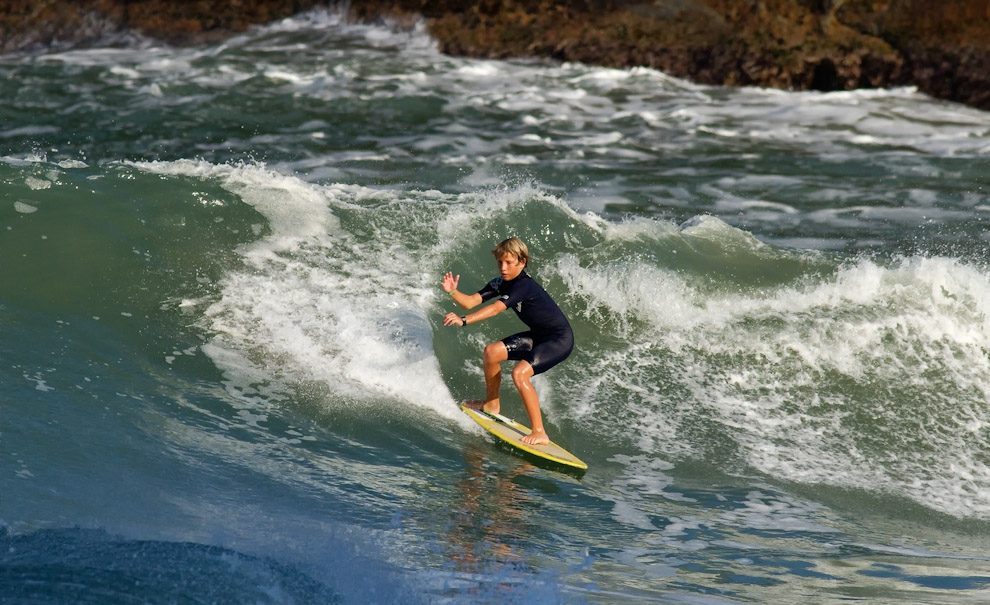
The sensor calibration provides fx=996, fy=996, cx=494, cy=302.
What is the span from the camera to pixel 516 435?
5934 mm

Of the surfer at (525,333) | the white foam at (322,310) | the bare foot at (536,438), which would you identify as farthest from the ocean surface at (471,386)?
the surfer at (525,333)

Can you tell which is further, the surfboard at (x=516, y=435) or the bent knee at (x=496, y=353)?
the bent knee at (x=496, y=353)

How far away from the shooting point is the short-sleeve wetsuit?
591 centimetres

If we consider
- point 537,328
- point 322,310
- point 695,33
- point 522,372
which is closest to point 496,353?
point 522,372

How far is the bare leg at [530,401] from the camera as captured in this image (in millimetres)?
5828

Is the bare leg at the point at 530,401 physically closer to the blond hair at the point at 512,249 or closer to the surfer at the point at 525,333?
the surfer at the point at 525,333

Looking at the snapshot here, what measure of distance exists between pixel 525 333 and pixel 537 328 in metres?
0.11

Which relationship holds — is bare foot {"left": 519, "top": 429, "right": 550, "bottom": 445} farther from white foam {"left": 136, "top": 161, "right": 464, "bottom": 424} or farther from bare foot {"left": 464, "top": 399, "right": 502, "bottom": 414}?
white foam {"left": 136, "top": 161, "right": 464, "bottom": 424}

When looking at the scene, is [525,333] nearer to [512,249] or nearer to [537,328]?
[537,328]

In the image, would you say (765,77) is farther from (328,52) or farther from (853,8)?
(328,52)

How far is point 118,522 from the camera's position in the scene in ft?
13.8

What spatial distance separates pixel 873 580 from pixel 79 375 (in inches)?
175

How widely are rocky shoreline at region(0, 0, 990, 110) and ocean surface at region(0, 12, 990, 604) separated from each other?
5.27m

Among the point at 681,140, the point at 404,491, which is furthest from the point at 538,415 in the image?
the point at 681,140
